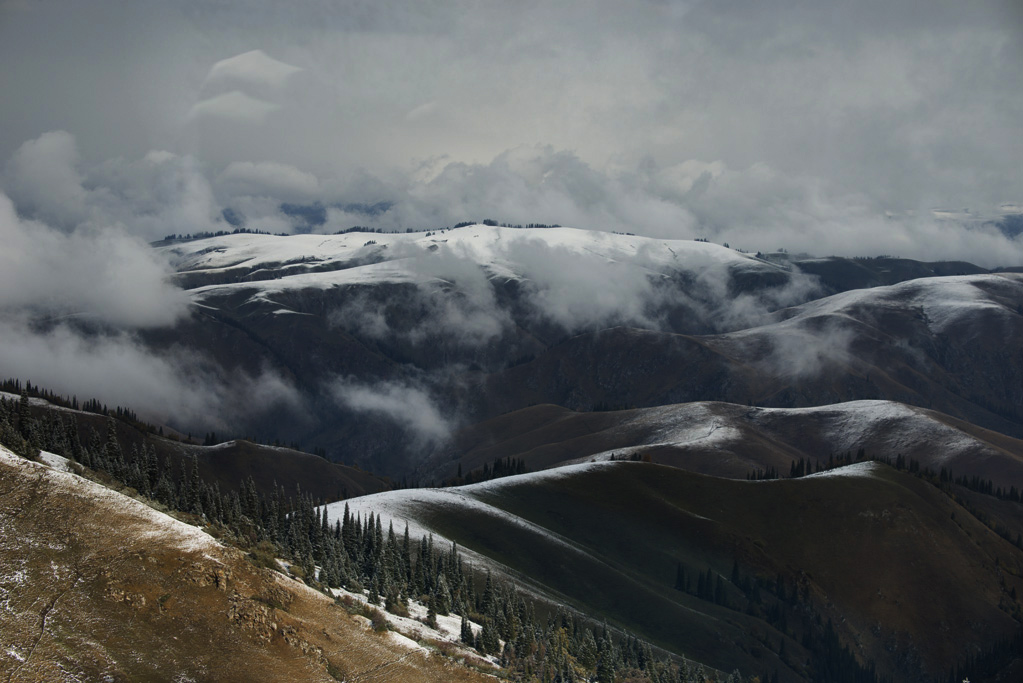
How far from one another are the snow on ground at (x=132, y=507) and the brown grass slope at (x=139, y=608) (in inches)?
3.7

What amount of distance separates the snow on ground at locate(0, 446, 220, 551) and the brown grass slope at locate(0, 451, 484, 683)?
0.09m

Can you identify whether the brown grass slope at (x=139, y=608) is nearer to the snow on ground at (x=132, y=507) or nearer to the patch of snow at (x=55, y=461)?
the snow on ground at (x=132, y=507)

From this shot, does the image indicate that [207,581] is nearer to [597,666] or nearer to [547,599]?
[597,666]

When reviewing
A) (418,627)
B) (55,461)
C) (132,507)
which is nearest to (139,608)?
(132,507)

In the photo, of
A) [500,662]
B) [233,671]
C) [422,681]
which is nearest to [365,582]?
[500,662]

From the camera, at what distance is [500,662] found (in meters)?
97.4

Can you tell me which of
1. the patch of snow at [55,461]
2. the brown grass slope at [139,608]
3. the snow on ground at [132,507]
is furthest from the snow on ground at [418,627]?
the patch of snow at [55,461]

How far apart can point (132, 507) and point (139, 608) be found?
1095cm

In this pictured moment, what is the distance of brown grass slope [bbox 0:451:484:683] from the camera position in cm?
5488

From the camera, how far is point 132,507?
6819 centimetres

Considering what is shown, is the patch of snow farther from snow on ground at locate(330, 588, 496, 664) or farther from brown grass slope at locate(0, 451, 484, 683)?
snow on ground at locate(330, 588, 496, 664)

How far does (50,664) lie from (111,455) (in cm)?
8113

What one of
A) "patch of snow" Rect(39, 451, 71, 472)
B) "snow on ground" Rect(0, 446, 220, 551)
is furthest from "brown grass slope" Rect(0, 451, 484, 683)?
"patch of snow" Rect(39, 451, 71, 472)

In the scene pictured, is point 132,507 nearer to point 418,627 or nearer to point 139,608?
point 139,608
